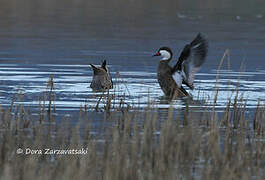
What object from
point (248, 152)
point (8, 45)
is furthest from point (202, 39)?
point (8, 45)

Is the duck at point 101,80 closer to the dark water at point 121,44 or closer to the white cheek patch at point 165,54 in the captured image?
the dark water at point 121,44

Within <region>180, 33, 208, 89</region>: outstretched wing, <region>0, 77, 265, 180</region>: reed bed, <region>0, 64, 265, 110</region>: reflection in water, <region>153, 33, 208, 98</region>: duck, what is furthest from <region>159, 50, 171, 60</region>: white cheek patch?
<region>0, 77, 265, 180</region>: reed bed

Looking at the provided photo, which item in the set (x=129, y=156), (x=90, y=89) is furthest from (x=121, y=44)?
(x=129, y=156)

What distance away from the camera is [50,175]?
6070 mm

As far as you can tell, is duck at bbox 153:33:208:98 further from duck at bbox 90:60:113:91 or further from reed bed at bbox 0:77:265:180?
reed bed at bbox 0:77:265:180

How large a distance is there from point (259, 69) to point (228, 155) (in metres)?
8.23

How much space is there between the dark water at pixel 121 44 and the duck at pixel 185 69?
10.0 inches

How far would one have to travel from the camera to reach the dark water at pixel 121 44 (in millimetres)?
12016

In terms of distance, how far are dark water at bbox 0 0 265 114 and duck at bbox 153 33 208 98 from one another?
0.84ft

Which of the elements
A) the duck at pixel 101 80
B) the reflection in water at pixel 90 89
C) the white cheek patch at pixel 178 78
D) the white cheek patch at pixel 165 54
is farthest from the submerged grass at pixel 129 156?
the white cheek patch at pixel 165 54

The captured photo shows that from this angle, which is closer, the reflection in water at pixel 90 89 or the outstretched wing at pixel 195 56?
the reflection in water at pixel 90 89

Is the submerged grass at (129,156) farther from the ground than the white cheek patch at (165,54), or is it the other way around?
the white cheek patch at (165,54)

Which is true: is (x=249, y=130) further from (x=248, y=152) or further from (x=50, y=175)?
(x=50, y=175)

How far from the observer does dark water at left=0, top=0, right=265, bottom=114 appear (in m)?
12.0
